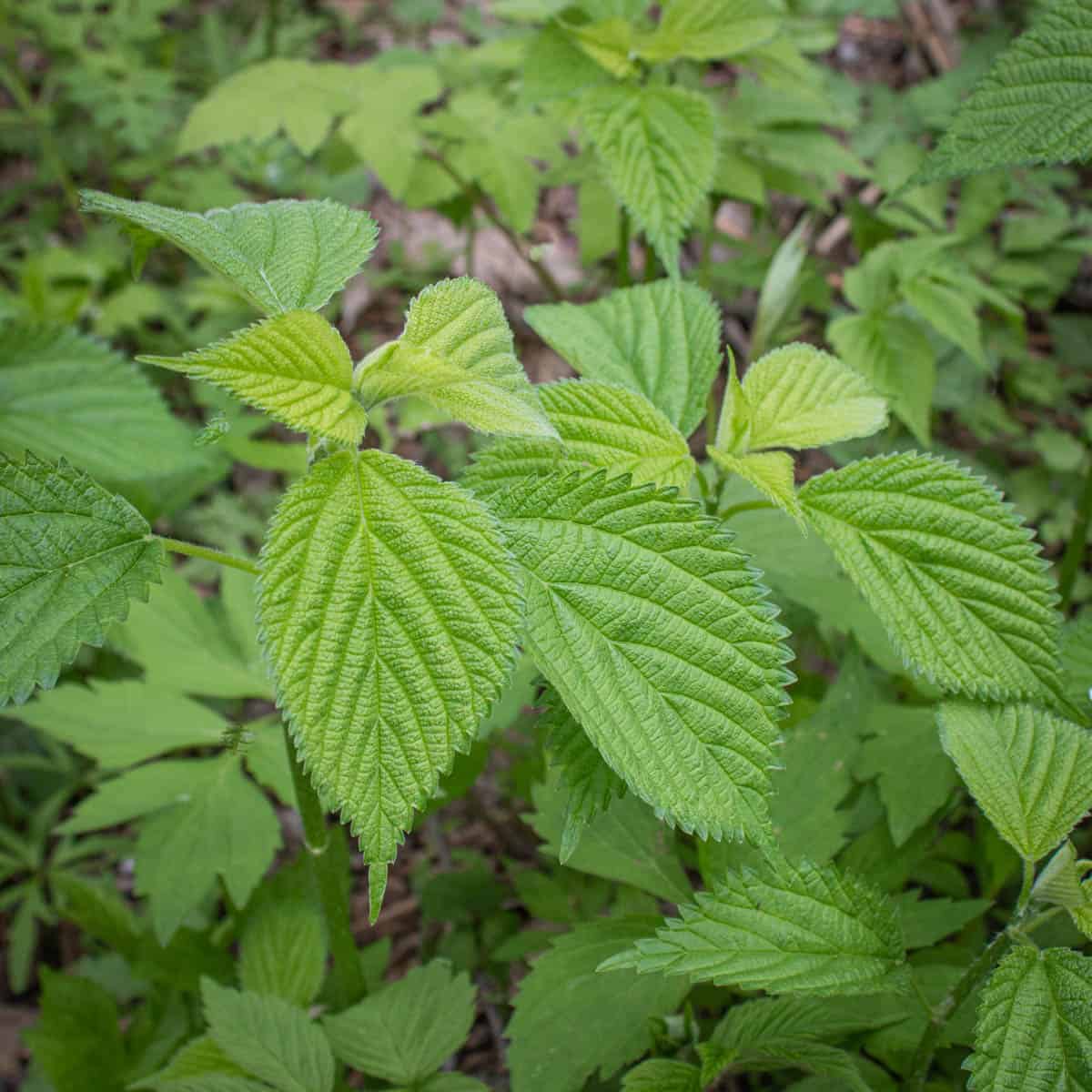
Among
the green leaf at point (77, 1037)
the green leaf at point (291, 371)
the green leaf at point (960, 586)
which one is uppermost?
the green leaf at point (291, 371)

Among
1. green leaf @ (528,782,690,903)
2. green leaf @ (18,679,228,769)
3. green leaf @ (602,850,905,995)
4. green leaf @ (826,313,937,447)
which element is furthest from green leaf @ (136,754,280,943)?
green leaf @ (826,313,937,447)

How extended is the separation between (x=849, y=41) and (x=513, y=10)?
226 centimetres

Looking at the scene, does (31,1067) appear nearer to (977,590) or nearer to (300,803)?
(300,803)

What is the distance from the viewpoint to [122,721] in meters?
1.77

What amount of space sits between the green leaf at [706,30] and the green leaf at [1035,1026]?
1.55 metres

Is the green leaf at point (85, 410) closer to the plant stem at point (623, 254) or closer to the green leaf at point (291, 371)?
the plant stem at point (623, 254)

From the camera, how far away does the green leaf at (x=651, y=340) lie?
1.32m

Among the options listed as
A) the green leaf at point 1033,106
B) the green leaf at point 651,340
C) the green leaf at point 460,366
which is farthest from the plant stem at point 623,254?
the green leaf at point 460,366

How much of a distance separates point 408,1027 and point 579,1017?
29cm

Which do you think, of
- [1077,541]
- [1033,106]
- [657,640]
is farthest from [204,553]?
[1077,541]

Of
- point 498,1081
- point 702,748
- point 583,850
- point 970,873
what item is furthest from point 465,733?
point 970,873

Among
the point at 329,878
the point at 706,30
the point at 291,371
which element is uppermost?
the point at 706,30

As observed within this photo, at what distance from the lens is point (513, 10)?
208cm

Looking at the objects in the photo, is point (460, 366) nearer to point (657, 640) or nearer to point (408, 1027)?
point (657, 640)
